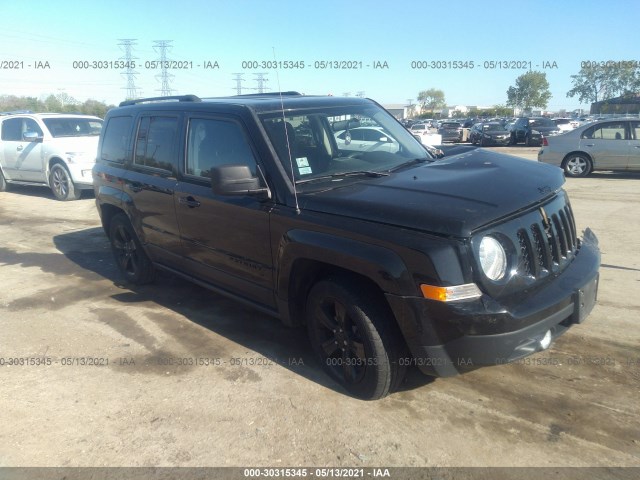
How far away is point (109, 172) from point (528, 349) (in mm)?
4754

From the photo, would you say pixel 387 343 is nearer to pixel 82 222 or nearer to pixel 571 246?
pixel 571 246

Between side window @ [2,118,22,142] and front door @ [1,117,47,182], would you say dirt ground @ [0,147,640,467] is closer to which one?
front door @ [1,117,47,182]

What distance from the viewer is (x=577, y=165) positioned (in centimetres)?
1366

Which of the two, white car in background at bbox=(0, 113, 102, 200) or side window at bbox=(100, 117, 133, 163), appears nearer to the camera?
side window at bbox=(100, 117, 133, 163)

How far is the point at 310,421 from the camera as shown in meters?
3.26

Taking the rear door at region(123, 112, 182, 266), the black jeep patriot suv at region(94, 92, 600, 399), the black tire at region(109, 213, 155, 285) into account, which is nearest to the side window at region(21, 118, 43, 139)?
the black tire at region(109, 213, 155, 285)

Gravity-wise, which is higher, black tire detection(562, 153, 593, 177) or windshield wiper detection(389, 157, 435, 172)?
windshield wiper detection(389, 157, 435, 172)

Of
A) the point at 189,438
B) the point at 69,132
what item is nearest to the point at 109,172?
the point at 189,438

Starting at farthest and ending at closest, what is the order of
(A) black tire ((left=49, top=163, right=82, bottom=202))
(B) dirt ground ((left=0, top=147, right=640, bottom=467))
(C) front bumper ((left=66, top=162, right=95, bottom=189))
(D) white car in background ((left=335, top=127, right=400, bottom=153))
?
(A) black tire ((left=49, top=163, right=82, bottom=202))
(C) front bumper ((left=66, top=162, right=95, bottom=189))
(D) white car in background ((left=335, top=127, right=400, bottom=153))
(B) dirt ground ((left=0, top=147, right=640, bottom=467))

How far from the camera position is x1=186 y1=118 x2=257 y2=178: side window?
155 inches

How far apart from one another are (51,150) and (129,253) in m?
7.14

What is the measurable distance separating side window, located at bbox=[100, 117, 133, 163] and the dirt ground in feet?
5.25

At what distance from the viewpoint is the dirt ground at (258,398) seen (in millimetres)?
2975

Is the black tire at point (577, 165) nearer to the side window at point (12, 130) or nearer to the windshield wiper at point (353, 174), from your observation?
the windshield wiper at point (353, 174)
